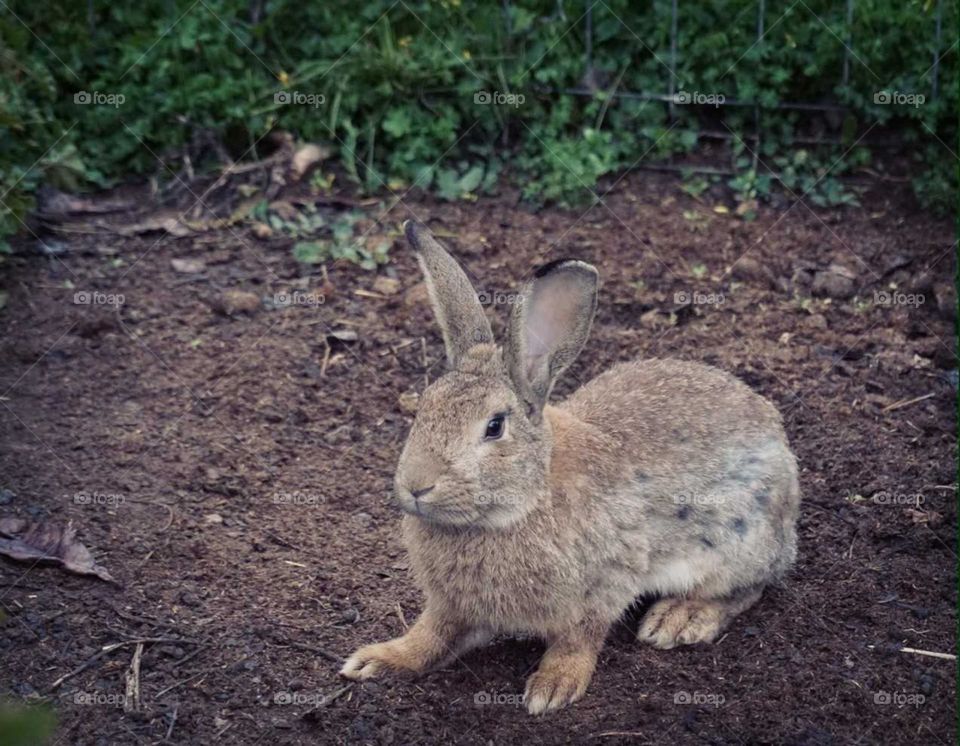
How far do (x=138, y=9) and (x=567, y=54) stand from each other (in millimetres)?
2648

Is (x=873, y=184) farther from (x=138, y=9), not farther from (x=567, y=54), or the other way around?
(x=138, y=9)

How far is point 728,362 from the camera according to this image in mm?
6637

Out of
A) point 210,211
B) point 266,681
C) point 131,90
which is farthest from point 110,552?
point 131,90
